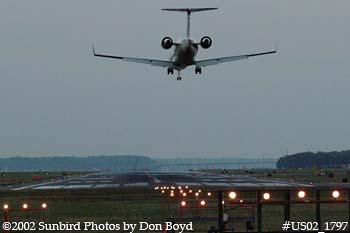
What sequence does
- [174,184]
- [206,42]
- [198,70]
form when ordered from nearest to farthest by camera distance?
1. [206,42]
2. [198,70]
3. [174,184]

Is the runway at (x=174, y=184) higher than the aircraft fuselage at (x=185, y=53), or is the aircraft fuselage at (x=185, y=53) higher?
the runway at (x=174, y=184)

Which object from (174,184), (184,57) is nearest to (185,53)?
(184,57)

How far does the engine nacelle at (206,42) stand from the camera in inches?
2616

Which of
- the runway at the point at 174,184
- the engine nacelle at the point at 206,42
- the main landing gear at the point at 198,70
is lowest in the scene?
the engine nacelle at the point at 206,42

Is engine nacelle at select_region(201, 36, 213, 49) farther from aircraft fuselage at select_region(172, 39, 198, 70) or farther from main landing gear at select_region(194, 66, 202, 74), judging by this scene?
main landing gear at select_region(194, 66, 202, 74)

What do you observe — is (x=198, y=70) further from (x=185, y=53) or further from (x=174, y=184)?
(x=174, y=184)

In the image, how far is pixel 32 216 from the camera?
49.3 metres

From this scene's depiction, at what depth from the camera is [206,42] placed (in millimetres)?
66500

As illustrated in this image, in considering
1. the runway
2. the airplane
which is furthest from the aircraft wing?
the runway

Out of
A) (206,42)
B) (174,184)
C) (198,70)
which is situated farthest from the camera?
(174,184)

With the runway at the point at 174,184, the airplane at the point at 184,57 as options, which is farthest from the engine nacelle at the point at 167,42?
the runway at the point at 174,184

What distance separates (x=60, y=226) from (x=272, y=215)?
13.1 metres

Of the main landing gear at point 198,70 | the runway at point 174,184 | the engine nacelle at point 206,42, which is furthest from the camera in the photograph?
the runway at point 174,184

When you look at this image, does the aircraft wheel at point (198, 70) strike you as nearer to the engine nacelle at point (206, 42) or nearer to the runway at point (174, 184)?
the engine nacelle at point (206, 42)
